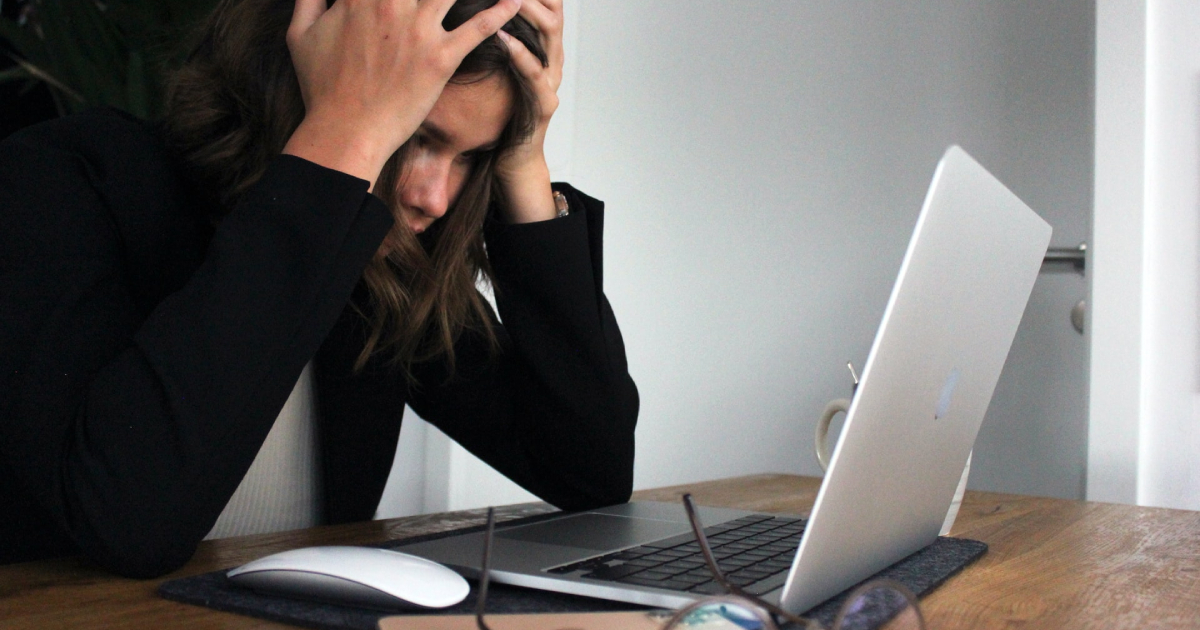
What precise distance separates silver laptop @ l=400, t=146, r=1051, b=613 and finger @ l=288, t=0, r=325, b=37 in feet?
1.44

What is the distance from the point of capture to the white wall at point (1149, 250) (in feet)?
5.55

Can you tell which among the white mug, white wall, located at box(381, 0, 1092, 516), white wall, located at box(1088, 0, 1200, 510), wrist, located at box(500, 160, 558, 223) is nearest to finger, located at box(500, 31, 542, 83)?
wrist, located at box(500, 160, 558, 223)

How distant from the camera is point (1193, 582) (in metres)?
0.69

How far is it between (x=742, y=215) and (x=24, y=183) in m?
2.11

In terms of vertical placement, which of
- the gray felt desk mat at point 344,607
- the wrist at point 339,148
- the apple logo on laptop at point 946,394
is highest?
the wrist at point 339,148

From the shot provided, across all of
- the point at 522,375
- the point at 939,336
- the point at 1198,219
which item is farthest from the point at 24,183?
the point at 1198,219

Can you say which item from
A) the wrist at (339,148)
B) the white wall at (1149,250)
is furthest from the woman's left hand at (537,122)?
the white wall at (1149,250)

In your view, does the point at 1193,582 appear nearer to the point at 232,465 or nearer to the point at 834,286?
the point at 232,465

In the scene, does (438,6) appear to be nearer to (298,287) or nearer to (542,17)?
(542,17)

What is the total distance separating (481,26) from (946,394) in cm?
48

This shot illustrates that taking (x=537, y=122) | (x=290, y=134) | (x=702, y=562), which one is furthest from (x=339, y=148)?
(x=702, y=562)

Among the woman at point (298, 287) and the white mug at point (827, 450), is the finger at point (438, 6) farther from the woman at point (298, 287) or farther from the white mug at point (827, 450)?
the white mug at point (827, 450)

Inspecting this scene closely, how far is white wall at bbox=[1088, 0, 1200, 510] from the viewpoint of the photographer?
1692 millimetres

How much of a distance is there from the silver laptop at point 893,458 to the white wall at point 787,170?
1.67 m
